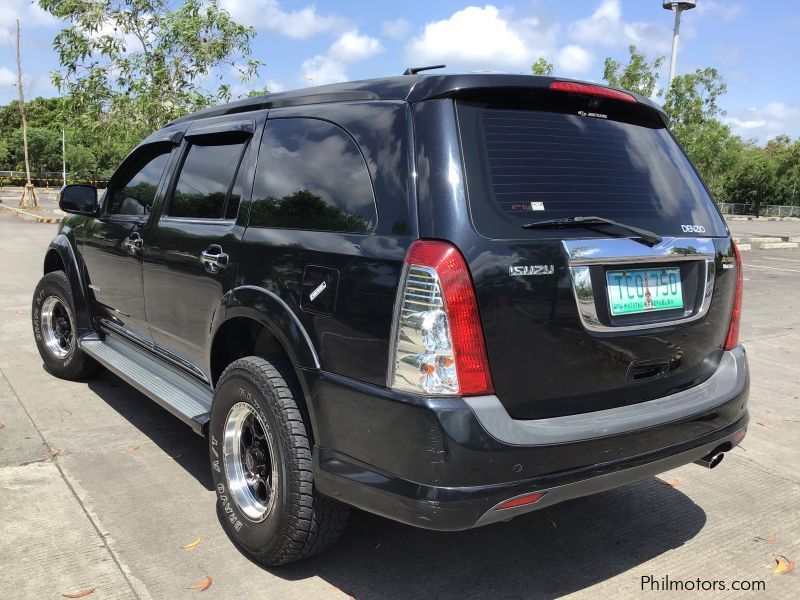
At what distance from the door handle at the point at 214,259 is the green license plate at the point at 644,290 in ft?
5.47

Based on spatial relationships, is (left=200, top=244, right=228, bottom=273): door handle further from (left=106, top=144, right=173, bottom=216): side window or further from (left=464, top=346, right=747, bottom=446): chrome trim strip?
(left=464, top=346, right=747, bottom=446): chrome trim strip

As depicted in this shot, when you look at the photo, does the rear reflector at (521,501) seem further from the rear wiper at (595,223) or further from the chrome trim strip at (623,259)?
the rear wiper at (595,223)

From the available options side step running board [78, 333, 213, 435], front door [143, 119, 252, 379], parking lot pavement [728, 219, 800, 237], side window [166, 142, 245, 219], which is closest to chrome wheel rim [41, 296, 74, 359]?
side step running board [78, 333, 213, 435]

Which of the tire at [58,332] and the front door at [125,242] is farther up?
the front door at [125,242]

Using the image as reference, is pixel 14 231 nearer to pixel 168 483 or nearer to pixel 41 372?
pixel 41 372

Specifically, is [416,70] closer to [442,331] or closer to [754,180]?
[442,331]

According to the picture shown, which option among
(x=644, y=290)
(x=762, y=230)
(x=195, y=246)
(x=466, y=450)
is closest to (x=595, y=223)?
(x=644, y=290)

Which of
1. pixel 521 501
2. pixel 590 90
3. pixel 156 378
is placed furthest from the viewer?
pixel 156 378

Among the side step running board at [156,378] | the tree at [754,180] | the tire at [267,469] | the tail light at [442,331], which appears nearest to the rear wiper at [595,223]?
the tail light at [442,331]

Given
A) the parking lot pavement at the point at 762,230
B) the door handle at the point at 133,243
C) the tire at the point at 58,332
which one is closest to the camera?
the door handle at the point at 133,243

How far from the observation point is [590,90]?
8.81 feet

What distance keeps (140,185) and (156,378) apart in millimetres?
1229

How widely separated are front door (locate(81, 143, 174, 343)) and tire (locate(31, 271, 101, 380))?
0.50m

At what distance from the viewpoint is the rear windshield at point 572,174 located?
2.38 metres
